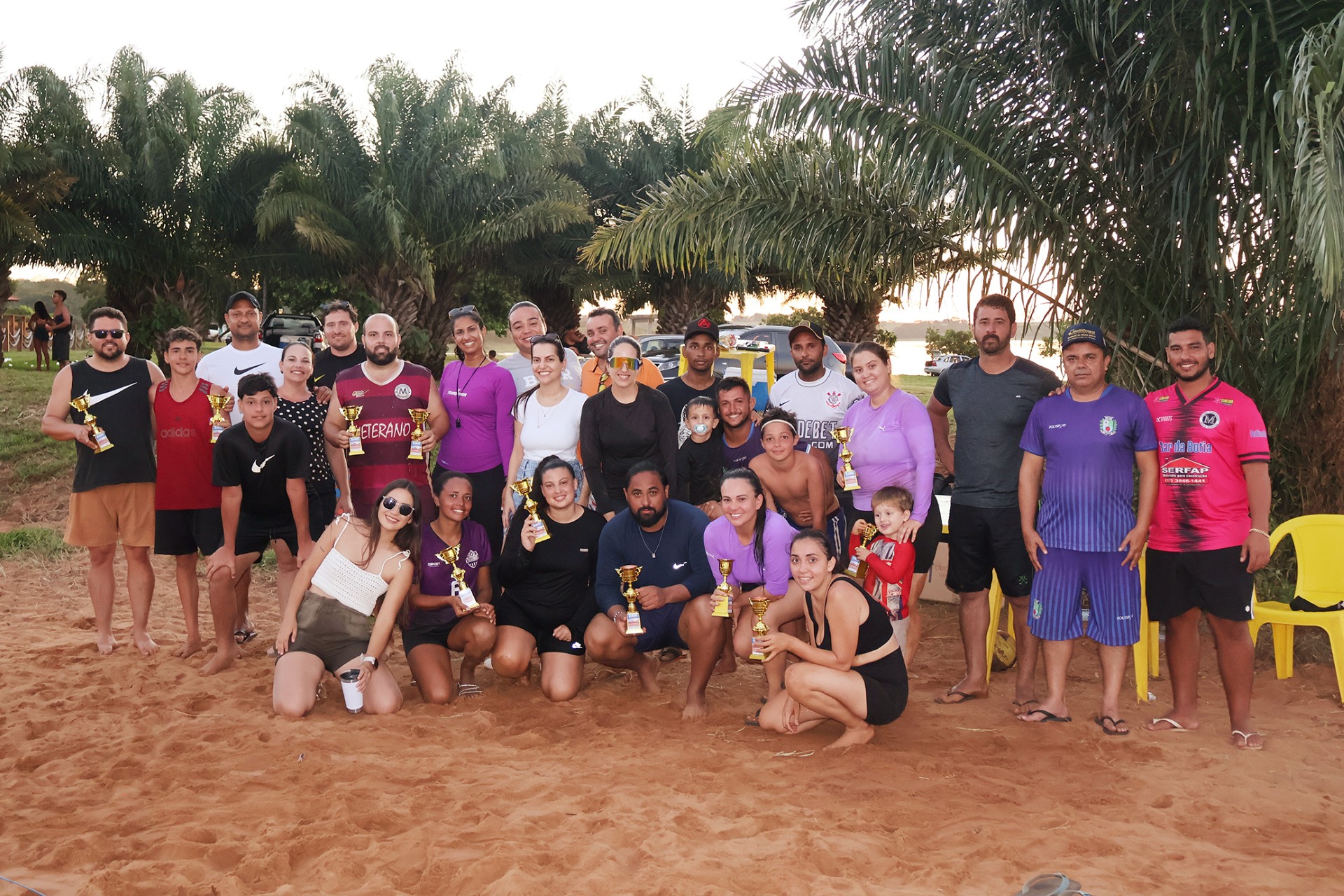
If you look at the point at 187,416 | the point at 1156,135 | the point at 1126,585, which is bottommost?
the point at 1126,585

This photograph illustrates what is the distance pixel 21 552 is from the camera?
963 centimetres

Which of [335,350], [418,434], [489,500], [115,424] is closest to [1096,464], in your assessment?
[489,500]

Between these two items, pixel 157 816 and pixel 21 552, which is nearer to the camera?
pixel 157 816

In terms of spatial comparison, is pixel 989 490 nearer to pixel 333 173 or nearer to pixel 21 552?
pixel 21 552

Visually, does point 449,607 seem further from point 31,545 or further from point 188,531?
point 31,545

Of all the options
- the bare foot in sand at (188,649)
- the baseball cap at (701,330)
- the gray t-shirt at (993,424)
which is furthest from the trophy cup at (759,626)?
the bare foot in sand at (188,649)

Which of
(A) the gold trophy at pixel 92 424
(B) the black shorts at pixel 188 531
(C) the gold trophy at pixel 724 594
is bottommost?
(C) the gold trophy at pixel 724 594

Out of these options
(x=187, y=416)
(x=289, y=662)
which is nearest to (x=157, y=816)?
(x=289, y=662)

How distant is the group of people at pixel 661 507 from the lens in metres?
5.20

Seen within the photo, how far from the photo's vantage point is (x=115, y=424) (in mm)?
6402

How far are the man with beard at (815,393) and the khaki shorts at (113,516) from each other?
3912 mm

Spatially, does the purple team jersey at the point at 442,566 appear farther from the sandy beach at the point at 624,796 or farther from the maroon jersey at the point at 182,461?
the maroon jersey at the point at 182,461

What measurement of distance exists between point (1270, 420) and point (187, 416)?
6769 millimetres

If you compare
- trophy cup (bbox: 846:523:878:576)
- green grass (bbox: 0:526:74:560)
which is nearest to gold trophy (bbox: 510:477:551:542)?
trophy cup (bbox: 846:523:878:576)
